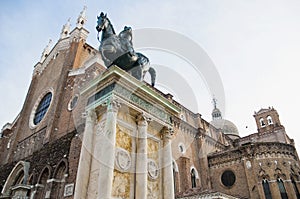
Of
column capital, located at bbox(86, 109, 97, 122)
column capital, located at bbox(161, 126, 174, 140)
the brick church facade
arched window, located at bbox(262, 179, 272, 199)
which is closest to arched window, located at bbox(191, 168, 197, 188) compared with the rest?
the brick church facade

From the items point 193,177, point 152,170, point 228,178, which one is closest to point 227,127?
point 228,178

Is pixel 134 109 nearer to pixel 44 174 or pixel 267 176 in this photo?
pixel 44 174

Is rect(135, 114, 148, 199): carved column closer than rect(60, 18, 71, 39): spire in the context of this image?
Yes

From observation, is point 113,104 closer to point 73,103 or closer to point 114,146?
point 114,146

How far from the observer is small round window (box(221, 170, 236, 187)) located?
2303cm

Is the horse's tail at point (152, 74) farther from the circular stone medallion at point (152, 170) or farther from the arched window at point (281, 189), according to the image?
the arched window at point (281, 189)

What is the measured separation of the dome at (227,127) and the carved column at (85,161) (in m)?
37.7

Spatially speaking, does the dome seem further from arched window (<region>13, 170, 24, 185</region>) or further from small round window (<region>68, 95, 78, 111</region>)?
arched window (<region>13, 170, 24, 185</region>)

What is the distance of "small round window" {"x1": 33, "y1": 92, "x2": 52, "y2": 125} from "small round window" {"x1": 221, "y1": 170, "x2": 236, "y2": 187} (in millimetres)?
17904

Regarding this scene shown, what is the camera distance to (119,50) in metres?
6.87

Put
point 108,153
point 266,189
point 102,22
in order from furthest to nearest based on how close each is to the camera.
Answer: point 266,189
point 102,22
point 108,153

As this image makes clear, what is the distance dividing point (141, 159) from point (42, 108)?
49.5 ft

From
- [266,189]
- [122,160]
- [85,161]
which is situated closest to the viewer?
[122,160]

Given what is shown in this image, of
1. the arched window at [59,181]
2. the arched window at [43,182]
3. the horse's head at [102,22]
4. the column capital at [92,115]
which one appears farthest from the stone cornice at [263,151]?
the horse's head at [102,22]
